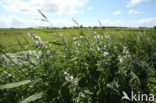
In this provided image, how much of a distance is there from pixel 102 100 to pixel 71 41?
125cm

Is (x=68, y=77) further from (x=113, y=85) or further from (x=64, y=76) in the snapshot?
(x=113, y=85)

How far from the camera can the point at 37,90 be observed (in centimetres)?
139

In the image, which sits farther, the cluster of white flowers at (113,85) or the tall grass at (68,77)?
the cluster of white flowers at (113,85)

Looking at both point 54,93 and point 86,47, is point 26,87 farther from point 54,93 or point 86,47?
point 86,47

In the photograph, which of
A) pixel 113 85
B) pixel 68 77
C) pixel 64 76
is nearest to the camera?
pixel 68 77

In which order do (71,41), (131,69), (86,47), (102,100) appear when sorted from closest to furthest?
(102,100), (131,69), (86,47), (71,41)

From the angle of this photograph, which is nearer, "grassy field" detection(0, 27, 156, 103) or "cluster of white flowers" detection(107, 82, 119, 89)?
"grassy field" detection(0, 27, 156, 103)

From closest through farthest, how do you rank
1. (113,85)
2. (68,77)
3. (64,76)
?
(68,77)
(64,76)
(113,85)

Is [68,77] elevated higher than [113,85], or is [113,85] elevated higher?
[68,77]

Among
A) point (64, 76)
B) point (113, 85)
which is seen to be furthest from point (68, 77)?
point (113, 85)

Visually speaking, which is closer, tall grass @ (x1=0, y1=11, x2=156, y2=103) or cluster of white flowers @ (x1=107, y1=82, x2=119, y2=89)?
tall grass @ (x1=0, y1=11, x2=156, y2=103)

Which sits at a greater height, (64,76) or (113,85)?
(64,76)

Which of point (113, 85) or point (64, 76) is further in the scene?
point (113, 85)

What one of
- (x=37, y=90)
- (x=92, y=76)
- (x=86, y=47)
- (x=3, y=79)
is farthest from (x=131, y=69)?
(x=3, y=79)
